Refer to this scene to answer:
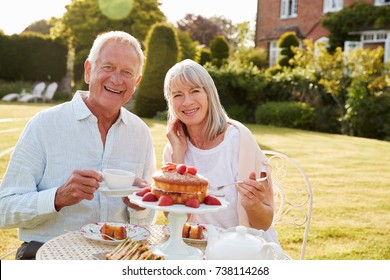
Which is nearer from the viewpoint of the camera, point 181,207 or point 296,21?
point 181,207

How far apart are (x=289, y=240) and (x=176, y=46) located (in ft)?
46.6

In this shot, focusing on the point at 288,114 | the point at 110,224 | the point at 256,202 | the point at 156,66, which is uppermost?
the point at 156,66

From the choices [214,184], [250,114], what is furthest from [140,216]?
[250,114]

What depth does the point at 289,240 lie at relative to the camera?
5.69 metres

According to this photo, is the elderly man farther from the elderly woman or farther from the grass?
the grass

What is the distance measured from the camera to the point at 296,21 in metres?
29.5

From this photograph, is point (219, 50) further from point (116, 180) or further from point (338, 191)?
point (116, 180)

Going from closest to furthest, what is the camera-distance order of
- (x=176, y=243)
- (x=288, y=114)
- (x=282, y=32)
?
(x=176, y=243) < (x=288, y=114) < (x=282, y=32)

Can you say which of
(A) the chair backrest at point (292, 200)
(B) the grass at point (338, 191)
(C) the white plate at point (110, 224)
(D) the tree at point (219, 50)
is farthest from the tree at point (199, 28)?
(C) the white plate at point (110, 224)

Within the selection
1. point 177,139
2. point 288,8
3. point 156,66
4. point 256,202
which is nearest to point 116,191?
point 256,202

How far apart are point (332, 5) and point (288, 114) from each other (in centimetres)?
1179

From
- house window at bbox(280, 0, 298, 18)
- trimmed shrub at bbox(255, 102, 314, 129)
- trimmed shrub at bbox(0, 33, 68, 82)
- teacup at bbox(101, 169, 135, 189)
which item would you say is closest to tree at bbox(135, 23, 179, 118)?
trimmed shrub at bbox(255, 102, 314, 129)

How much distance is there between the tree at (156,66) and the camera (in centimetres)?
1867
